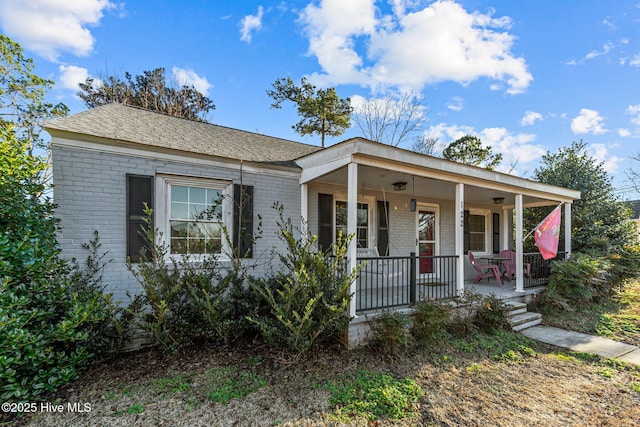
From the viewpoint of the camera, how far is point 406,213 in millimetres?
8047

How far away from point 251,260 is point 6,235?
3098 mm

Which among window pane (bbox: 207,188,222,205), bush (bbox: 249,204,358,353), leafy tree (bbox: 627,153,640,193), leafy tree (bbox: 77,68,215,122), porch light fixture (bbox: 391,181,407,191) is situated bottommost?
bush (bbox: 249,204,358,353)

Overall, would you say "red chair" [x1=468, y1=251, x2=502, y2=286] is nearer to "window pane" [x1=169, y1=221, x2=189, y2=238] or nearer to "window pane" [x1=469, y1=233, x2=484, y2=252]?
"window pane" [x1=469, y1=233, x2=484, y2=252]

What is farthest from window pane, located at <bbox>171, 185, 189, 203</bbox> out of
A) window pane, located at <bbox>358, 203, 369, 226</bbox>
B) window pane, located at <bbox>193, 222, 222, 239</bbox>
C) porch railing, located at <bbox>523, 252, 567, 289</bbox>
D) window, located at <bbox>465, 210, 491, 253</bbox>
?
window, located at <bbox>465, 210, 491, 253</bbox>

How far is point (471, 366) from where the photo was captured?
3949 millimetres

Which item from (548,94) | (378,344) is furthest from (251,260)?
(548,94)

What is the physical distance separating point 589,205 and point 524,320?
725 centimetres

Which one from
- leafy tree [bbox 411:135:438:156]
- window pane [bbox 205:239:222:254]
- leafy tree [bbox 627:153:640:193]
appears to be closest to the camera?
window pane [bbox 205:239:222:254]

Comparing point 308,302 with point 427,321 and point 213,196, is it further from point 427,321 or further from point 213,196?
point 213,196

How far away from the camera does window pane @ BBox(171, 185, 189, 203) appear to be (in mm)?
4773

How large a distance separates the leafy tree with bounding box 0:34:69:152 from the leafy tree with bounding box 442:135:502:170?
20.9 metres

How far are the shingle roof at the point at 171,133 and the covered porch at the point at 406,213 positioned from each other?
118 centimetres

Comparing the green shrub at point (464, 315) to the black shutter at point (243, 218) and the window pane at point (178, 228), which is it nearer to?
the black shutter at point (243, 218)

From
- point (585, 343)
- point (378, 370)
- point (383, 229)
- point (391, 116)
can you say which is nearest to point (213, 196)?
point (378, 370)
